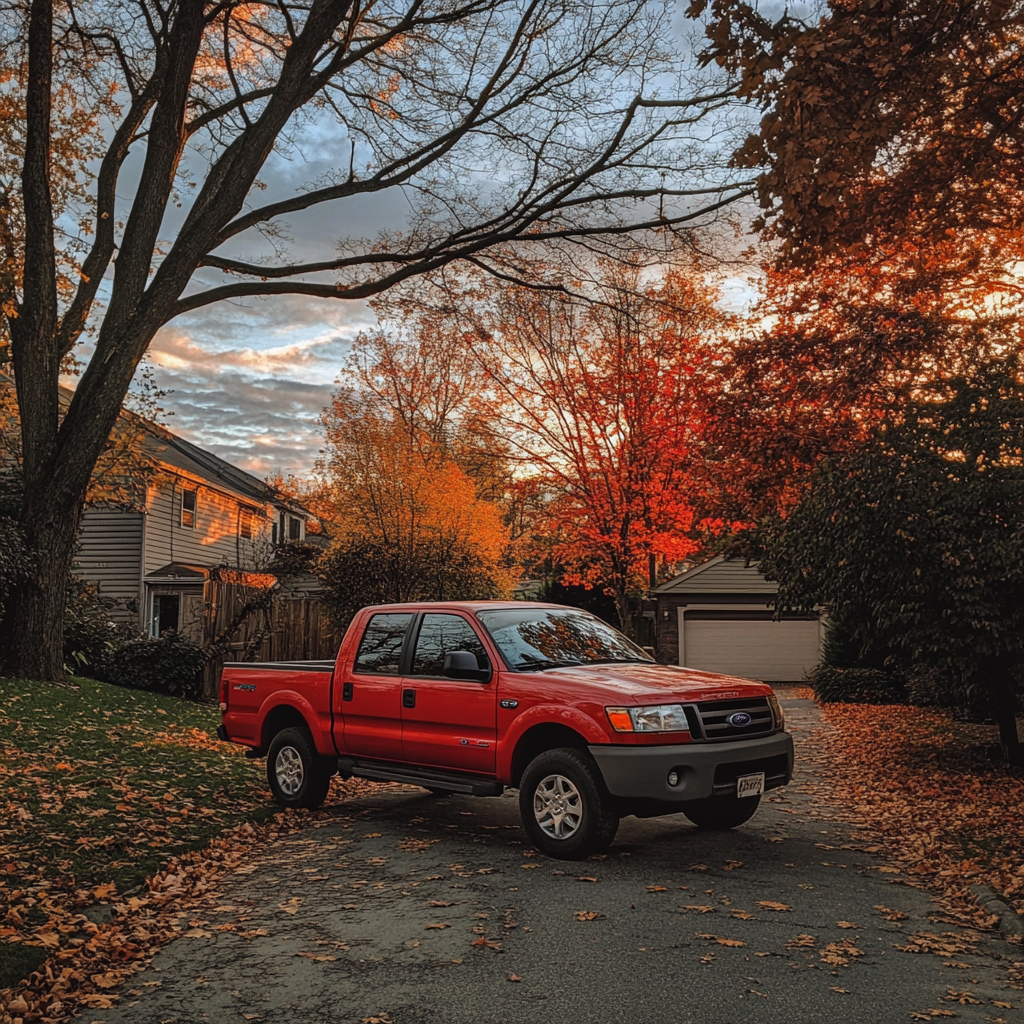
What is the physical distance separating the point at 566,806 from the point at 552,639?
169 cm

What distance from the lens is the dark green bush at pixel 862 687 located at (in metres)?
23.9

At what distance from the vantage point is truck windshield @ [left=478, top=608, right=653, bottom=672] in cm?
830

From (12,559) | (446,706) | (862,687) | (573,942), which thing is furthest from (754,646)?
(573,942)

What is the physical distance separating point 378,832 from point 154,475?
1730cm

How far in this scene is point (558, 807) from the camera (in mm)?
7359

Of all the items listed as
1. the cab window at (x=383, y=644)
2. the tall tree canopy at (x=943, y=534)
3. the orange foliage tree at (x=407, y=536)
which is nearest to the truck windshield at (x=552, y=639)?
the cab window at (x=383, y=644)

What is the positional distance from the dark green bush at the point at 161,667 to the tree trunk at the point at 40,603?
8.11ft

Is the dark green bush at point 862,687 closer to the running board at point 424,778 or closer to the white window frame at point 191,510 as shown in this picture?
the running board at point 424,778

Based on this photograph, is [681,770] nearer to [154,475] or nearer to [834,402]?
[834,402]

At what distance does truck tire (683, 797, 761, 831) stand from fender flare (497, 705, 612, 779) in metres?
1.59

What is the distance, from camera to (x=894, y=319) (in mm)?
17141

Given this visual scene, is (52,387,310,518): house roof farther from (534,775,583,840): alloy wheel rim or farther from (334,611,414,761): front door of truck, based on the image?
(534,775,583,840): alloy wheel rim

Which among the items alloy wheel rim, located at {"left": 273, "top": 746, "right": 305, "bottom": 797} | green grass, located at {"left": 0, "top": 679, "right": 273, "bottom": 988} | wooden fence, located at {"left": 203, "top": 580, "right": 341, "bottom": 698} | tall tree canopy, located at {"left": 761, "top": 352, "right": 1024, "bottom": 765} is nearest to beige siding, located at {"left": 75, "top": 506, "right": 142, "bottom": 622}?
wooden fence, located at {"left": 203, "top": 580, "right": 341, "bottom": 698}

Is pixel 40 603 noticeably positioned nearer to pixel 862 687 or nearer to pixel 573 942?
pixel 573 942
